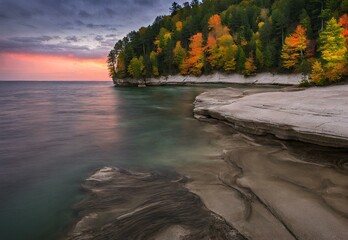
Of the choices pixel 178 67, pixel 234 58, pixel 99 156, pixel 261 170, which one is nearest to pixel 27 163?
pixel 99 156

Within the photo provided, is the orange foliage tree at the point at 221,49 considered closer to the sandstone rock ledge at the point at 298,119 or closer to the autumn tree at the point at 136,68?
the autumn tree at the point at 136,68

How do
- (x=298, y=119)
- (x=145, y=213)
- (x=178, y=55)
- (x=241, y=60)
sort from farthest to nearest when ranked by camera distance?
1. (x=178, y=55)
2. (x=241, y=60)
3. (x=298, y=119)
4. (x=145, y=213)

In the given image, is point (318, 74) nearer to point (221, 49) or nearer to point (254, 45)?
point (254, 45)

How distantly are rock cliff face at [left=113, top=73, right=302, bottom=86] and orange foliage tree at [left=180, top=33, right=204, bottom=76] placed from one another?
1.96 m

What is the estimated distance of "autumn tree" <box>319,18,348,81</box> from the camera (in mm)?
27047

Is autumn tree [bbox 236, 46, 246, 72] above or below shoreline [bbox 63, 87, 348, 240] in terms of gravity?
above

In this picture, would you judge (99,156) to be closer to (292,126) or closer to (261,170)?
(261,170)

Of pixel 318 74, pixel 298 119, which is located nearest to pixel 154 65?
pixel 318 74

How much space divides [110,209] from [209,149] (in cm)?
521

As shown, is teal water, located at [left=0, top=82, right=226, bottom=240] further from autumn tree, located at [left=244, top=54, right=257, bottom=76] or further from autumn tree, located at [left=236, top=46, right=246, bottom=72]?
autumn tree, located at [left=236, top=46, right=246, bottom=72]

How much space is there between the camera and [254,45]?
5712 centimetres

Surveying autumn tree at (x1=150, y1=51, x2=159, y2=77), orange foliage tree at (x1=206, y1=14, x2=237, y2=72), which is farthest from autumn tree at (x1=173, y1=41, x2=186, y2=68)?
orange foliage tree at (x1=206, y1=14, x2=237, y2=72)

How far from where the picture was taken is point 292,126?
839cm

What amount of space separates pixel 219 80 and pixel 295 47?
20.3 metres
